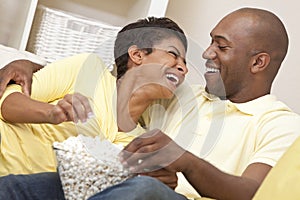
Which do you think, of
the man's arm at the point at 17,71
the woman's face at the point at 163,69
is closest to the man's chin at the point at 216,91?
the woman's face at the point at 163,69

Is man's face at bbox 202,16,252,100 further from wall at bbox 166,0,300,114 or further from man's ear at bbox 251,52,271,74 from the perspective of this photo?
wall at bbox 166,0,300,114

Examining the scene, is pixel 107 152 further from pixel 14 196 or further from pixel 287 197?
pixel 287 197

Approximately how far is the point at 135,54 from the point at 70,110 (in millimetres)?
337

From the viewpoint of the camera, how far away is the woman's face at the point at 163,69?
1439 millimetres

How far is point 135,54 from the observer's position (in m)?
1.52

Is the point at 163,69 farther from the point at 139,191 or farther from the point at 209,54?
the point at 139,191

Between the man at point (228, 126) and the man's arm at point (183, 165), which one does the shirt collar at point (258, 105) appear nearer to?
the man at point (228, 126)

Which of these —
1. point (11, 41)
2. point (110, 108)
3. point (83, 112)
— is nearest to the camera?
point (83, 112)

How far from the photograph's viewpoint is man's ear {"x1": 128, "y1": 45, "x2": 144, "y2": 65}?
4.96 ft

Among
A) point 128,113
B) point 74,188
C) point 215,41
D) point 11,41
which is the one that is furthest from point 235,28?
point 11,41

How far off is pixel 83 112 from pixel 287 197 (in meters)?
0.56

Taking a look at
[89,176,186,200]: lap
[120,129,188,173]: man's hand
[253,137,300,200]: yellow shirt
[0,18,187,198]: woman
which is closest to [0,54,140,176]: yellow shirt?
[0,18,187,198]: woman

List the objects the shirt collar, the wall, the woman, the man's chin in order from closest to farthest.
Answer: the woman, the shirt collar, the man's chin, the wall

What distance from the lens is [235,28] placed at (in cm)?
157
